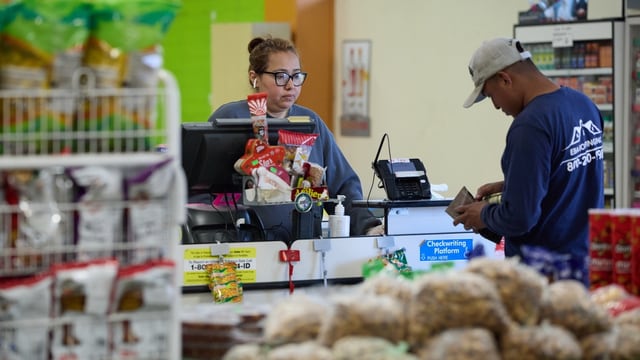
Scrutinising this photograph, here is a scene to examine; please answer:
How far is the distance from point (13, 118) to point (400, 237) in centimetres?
219

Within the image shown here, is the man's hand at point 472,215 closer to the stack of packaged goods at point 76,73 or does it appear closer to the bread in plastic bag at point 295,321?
the bread in plastic bag at point 295,321

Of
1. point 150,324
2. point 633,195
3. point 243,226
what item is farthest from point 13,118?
point 633,195

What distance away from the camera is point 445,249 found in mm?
4016

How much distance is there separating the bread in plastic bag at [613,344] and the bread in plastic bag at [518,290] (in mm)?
139

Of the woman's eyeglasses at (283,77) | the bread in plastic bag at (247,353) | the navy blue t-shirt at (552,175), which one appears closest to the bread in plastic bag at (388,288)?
the bread in plastic bag at (247,353)

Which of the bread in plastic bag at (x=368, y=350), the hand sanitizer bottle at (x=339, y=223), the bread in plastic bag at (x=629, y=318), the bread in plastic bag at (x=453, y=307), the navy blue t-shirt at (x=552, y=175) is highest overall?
the navy blue t-shirt at (x=552, y=175)

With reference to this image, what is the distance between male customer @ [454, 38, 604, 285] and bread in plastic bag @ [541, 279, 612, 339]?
1.28 meters

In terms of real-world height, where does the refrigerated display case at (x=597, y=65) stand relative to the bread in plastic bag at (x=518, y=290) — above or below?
above

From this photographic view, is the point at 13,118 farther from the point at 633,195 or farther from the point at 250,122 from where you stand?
the point at 633,195

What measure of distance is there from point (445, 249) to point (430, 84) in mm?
4675

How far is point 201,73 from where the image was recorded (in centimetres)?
999

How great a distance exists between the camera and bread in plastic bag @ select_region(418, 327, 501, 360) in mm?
1906

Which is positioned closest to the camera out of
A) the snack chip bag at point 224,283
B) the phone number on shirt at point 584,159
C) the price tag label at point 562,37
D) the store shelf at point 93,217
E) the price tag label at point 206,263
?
the store shelf at point 93,217

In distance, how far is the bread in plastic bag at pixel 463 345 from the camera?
1906 mm
